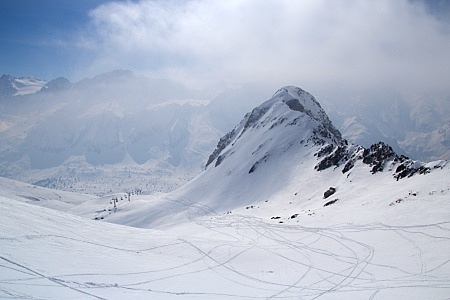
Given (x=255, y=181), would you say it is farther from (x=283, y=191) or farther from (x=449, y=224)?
(x=449, y=224)

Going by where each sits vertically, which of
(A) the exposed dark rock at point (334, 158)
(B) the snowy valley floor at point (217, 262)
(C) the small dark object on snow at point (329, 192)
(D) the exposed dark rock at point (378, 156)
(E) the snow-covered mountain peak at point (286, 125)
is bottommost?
(B) the snowy valley floor at point (217, 262)

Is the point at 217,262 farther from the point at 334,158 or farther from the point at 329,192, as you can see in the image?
the point at 334,158

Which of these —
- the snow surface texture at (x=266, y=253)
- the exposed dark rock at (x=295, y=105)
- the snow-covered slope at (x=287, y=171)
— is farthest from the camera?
the exposed dark rock at (x=295, y=105)

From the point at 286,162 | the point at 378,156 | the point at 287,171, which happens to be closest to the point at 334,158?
the point at 378,156

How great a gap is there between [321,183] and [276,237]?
36.6 metres

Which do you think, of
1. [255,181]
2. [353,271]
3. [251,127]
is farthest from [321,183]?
[251,127]

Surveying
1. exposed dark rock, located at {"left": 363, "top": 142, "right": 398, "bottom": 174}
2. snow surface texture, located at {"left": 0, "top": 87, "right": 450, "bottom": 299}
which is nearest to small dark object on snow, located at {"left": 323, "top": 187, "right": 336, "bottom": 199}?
snow surface texture, located at {"left": 0, "top": 87, "right": 450, "bottom": 299}

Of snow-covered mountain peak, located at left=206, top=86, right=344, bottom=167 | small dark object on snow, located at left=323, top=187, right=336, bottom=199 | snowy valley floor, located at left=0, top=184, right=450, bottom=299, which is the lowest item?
snowy valley floor, located at left=0, top=184, right=450, bottom=299

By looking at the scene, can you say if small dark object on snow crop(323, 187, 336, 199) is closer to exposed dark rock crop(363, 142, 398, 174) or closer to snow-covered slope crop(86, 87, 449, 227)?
snow-covered slope crop(86, 87, 449, 227)

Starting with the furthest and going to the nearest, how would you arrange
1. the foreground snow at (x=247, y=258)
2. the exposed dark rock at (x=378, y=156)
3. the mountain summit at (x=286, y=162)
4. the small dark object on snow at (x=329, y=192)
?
1. the mountain summit at (x=286, y=162)
2. the small dark object on snow at (x=329, y=192)
3. the exposed dark rock at (x=378, y=156)
4. the foreground snow at (x=247, y=258)

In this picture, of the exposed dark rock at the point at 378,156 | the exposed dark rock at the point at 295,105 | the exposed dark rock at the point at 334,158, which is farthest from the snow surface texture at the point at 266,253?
the exposed dark rock at the point at 295,105

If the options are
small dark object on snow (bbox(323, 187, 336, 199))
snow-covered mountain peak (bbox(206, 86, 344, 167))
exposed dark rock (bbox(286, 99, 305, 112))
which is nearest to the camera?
small dark object on snow (bbox(323, 187, 336, 199))

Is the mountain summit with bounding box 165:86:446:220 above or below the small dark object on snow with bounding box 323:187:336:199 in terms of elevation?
above

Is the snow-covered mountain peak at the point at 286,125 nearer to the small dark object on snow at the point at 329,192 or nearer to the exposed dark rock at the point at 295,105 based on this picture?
the exposed dark rock at the point at 295,105
